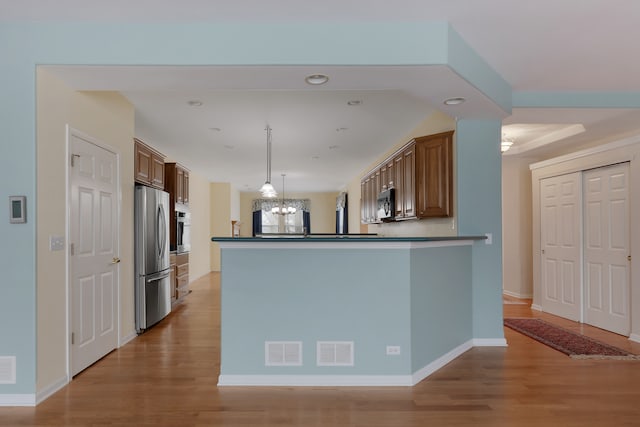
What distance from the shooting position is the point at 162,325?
5.17 metres

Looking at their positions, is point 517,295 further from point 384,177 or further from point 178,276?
point 178,276

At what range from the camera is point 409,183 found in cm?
526

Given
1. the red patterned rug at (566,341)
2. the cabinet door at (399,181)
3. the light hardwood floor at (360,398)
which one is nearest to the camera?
the light hardwood floor at (360,398)

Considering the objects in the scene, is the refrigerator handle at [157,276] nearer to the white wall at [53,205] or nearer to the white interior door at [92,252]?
the white interior door at [92,252]

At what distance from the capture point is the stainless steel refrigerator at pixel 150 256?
4.60m

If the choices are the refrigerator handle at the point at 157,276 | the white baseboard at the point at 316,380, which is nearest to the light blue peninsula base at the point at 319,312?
the white baseboard at the point at 316,380

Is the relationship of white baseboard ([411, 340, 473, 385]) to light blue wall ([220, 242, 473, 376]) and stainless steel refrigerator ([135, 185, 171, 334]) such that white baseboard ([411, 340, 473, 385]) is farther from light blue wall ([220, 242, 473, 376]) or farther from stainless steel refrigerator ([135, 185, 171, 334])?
stainless steel refrigerator ([135, 185, 171, 334])

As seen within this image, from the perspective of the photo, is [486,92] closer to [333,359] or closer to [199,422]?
[333,359]

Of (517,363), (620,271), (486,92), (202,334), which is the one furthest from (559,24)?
(202,334)

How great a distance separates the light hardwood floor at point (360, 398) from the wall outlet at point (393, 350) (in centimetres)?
24

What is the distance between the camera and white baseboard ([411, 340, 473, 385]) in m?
3.21

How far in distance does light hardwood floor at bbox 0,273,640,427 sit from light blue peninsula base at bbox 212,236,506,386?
0.13 meters

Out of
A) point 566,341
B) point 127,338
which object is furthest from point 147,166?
point 566,341

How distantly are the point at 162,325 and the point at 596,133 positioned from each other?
585 centimetres
